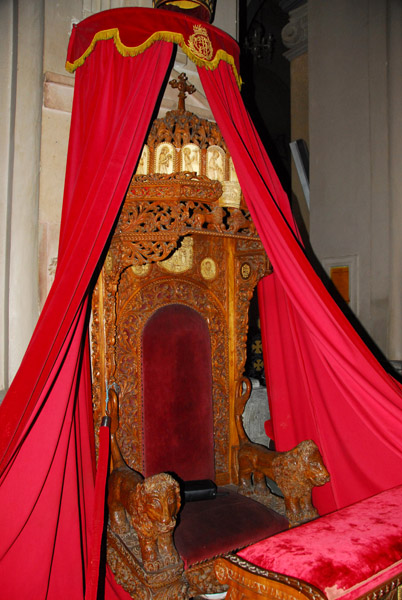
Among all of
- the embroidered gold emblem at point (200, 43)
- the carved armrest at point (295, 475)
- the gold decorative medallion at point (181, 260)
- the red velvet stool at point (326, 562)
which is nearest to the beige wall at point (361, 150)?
the carved armrest at point (295, 475)

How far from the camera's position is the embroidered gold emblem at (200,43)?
1850mm

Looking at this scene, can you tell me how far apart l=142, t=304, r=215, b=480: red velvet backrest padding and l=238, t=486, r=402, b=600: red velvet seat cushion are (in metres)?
0.87

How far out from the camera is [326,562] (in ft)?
4.09

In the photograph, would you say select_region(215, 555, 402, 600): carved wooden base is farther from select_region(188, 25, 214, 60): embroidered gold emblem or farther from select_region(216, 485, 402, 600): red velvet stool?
select_region(188, 25, 214, 60): embroidered gold emblem

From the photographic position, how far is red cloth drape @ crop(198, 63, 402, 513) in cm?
176

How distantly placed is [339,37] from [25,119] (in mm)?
3860

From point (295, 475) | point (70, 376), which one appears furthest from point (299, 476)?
point (70, 376)

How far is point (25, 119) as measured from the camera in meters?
2.05

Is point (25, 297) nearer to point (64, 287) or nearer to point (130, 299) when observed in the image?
point (130, 299)

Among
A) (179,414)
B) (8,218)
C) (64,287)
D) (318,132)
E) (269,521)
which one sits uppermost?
(318,132)

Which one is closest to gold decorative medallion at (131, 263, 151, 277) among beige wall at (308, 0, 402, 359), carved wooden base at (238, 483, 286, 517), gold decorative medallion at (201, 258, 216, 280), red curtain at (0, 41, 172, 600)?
gold decorative medallion at (201, 258, 216, 280)

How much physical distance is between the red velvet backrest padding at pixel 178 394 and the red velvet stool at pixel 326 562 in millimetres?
867

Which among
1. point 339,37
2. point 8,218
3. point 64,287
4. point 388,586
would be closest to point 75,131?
point 8,218

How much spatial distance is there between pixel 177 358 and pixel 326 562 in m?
1.21
